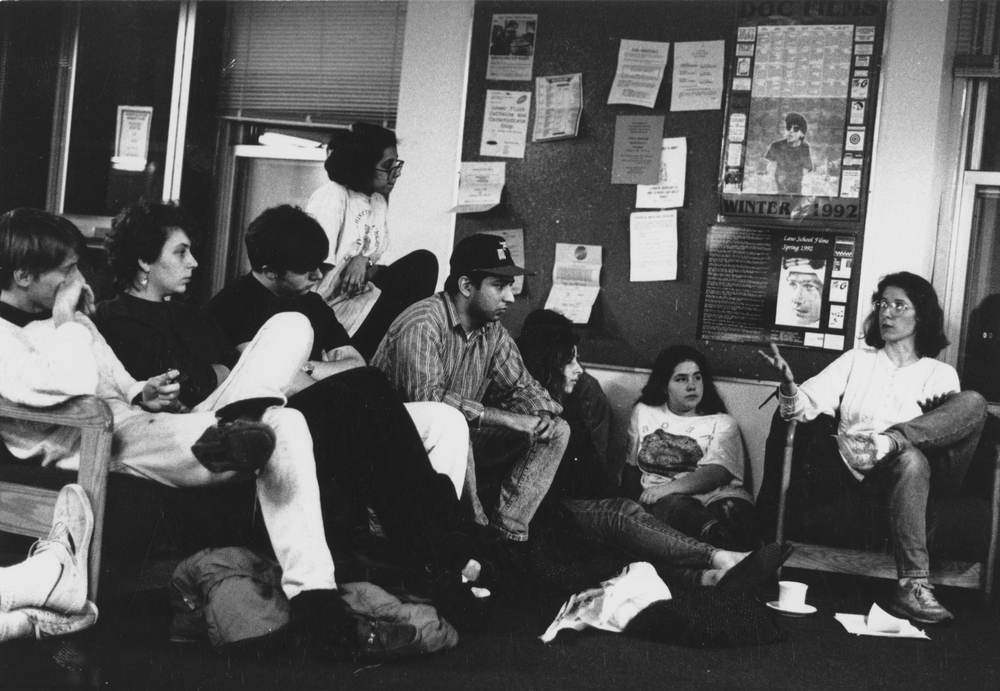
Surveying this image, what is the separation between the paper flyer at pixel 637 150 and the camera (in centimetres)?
367

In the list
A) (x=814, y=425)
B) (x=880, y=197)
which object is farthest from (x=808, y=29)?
(x=814, y=425)

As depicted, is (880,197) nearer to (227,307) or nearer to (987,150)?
(987,150)

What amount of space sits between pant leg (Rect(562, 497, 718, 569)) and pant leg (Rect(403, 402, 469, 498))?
666mm

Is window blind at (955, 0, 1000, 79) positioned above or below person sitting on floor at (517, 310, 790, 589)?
above

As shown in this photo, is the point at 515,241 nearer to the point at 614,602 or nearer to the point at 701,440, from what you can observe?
the point at 701,440

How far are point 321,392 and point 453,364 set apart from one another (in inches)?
29.3

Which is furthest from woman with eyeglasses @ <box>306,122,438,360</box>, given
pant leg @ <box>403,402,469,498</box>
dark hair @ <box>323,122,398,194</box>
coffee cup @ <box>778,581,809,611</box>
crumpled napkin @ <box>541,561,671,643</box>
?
coffee cup @ <box>778,581,809,611</box>

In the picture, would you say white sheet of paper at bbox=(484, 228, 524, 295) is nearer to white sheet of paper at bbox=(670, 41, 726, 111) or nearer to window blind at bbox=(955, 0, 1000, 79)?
white sheet of paper at bbox=(670, 41, 726, 111)

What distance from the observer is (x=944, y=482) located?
3.24m

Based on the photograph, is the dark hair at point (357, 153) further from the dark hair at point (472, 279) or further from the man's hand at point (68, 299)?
the man's hand at point (68, 299)

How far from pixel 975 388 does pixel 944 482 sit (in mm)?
417

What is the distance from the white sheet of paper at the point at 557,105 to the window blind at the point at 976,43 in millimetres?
1328

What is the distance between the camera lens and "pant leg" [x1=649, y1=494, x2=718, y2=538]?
3.40 metres

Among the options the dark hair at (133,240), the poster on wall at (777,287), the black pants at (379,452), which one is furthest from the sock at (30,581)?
the poster on wall at (777,287)
